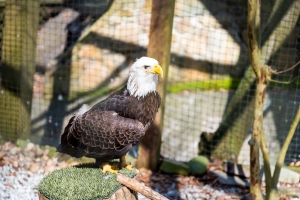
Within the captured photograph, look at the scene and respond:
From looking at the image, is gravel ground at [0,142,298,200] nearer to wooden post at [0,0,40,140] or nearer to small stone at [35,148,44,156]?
small stone at [35,148,44,156]

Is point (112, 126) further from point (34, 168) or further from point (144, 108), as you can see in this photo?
point (34, 168)

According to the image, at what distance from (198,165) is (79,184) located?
6.20ft

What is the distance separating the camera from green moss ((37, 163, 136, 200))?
2.81 m

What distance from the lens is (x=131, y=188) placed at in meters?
2.92

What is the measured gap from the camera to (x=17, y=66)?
4.97 meters

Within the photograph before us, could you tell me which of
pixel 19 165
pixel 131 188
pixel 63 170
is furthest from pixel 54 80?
pixel 131 188

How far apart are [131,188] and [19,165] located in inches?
77.7

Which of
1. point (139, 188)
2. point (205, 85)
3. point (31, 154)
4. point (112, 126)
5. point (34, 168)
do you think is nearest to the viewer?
point (139, 188)

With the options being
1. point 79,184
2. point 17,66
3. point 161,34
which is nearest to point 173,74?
point 161,34

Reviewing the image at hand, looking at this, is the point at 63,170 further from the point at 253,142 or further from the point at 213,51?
the point at 213,51

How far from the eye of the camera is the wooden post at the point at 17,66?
4.92m

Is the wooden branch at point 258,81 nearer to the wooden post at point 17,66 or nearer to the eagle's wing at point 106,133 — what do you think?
the eagle's wing at point 106,133

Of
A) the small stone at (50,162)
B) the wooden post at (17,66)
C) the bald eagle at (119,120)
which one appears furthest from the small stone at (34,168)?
the bald eagle at (119,120)

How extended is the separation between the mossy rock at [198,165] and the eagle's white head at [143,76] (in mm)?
1595
